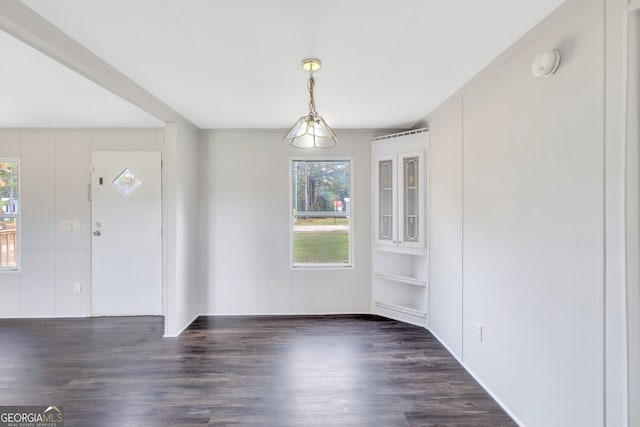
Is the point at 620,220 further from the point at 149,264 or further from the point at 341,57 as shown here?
the point at 149,264

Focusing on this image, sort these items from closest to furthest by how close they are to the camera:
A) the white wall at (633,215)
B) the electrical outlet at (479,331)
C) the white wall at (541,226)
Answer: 1. the white wall at (633,215)
2. the white wall at (541,226)
3. the electrical outlet at (479,331)

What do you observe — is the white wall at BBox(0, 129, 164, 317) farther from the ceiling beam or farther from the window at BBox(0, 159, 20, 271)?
the ceiling beam

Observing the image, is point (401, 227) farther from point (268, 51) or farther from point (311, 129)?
point (268, 51)

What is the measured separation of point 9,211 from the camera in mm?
3865

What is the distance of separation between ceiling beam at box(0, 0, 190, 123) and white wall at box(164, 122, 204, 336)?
74 cm

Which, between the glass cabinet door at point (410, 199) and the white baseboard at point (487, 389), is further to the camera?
the glass cabinet door at point (410, 199)

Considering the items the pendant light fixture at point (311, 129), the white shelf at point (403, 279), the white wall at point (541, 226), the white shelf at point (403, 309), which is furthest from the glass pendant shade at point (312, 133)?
the white shelf at point (403, 309)

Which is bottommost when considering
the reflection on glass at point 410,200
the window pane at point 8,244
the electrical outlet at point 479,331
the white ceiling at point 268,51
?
the electrical outlet at point 479,331

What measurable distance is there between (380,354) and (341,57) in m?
2.55

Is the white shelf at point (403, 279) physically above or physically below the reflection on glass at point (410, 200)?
below

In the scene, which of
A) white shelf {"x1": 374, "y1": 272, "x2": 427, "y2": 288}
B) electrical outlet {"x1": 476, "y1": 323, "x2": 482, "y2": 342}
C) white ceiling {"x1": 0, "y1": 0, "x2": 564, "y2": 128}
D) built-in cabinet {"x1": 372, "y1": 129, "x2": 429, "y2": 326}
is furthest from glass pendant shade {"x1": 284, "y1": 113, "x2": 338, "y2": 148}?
white shelf {"x1": 374, "y1": 272, "x2": 427, "y2": 288}

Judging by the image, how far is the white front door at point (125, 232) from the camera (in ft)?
12.6

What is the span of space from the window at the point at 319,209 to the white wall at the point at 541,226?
62.0 inches

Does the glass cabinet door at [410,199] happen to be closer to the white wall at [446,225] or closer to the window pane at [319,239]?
the white wall at [446,225]
